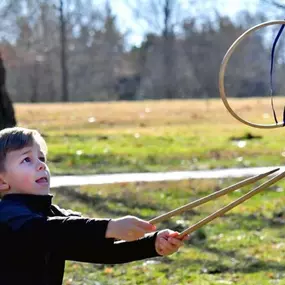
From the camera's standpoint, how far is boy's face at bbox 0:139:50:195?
113 inches

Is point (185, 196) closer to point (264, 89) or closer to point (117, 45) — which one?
point (264, 89)

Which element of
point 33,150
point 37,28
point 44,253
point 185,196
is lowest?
point 37,28

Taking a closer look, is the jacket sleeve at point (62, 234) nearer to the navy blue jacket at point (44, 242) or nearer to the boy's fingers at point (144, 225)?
the navy blue jacket at point (44, 242)

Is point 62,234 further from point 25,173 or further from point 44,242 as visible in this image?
point 25,173

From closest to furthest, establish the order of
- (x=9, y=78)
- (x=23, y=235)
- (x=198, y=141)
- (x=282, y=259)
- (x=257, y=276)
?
(x=23, y=235), (x=257, y=276), (x=282, y=259), (x=198, y=141), (x=9, y=78)

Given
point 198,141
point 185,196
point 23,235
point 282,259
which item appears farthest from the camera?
point 198,141

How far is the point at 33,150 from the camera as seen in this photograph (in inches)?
115

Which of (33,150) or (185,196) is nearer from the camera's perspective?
(33,150)

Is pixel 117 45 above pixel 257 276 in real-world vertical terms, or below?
below

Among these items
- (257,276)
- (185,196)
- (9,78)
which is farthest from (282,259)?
(9,78)

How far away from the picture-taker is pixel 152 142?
13.8m

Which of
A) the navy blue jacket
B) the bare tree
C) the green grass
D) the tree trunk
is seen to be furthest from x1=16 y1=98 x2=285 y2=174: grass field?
the bare tree

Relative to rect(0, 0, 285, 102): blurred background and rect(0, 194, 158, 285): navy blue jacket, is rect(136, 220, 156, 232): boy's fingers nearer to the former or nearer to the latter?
rect(0, 194, 158, 285): navy blue jacket

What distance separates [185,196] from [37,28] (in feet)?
127
